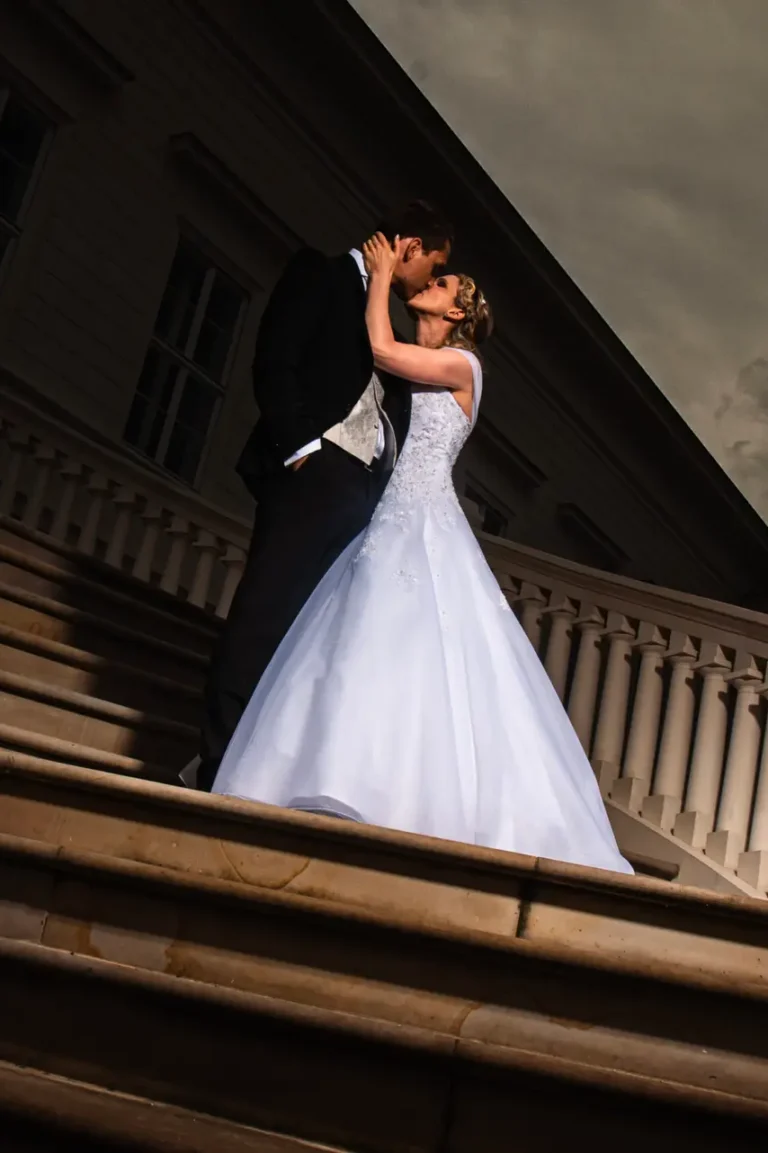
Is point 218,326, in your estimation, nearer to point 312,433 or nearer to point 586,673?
point 586,673

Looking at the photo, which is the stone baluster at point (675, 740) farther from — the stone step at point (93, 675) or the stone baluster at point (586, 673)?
the stone step at point (93, 675)

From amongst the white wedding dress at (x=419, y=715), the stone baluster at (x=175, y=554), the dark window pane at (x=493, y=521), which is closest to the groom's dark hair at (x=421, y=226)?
→ the white wedding dress at (x=419, y=715)

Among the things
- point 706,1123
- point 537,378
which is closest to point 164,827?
point 706,1123

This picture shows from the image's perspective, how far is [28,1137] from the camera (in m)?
1.57

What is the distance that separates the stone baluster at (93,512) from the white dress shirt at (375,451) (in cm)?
300

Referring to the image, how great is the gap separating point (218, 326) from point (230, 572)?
10.2ft

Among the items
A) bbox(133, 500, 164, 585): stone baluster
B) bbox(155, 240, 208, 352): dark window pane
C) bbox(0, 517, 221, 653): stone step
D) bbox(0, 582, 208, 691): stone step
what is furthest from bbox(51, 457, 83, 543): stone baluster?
bbox(155, 240, 208, 352): dark window pane

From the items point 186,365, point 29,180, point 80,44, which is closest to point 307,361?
point 29,180

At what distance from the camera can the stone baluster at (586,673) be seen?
486cm

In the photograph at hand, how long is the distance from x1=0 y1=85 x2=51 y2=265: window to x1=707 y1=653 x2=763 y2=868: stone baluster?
179 inches

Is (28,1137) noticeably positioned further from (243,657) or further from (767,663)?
(767,663)

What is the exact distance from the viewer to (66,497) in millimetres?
6113

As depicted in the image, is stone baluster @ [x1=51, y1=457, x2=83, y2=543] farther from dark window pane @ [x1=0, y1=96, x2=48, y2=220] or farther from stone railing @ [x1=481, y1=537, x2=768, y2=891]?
stone railing @ [x1=481, y1=537, x2=768, y2=891]

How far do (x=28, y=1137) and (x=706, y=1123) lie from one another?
733mm
